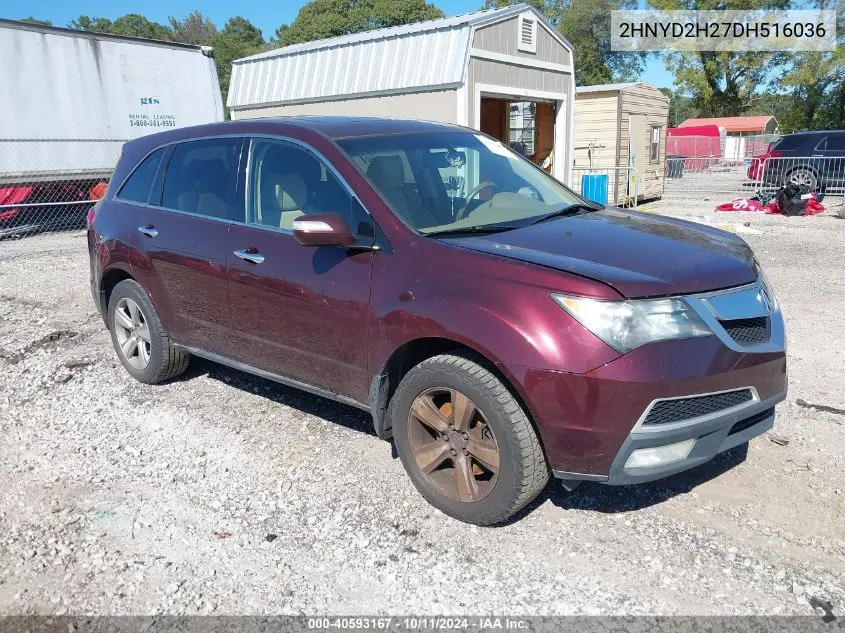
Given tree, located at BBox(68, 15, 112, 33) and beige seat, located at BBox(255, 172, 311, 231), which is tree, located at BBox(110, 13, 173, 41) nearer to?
tree, located at BBox(68, 15, 112, 33)

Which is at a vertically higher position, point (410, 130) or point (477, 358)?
point (410, 130)

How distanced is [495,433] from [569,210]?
63.8 inches

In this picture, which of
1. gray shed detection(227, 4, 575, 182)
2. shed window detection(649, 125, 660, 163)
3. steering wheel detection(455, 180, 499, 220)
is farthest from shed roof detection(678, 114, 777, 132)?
steering wheel detection(455, 180, 499, 220)

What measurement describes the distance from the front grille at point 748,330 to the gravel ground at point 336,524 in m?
0.87

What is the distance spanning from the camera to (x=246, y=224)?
401 centimetres

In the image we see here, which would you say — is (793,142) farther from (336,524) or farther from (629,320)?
(336,524)

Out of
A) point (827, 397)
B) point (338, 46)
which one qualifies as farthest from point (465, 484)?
point (338, 46)

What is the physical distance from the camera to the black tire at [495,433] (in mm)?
2885

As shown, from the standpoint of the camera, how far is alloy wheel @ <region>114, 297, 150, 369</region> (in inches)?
195

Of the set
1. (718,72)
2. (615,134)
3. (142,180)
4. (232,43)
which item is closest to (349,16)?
(232,43)

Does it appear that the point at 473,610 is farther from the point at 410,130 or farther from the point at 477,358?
the point at 410,130

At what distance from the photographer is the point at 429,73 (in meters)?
11.7

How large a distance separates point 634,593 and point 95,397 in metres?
3.93

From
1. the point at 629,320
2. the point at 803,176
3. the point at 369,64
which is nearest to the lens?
the point at 629,320
